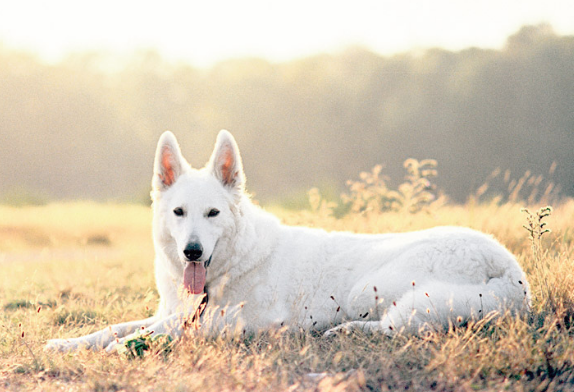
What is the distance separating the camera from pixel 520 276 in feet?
13.0

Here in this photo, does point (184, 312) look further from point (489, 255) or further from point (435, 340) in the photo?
point (489, 255)

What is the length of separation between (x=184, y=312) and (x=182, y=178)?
1061 mm

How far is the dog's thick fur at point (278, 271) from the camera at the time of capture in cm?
376

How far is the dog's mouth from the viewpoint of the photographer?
3934 millimetres

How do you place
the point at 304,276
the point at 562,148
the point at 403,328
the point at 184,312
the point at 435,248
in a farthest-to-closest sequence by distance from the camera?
the point at 562,148 < the point at 304,276 < the point at 435,248 < the point at 184,312 < the point at 403,328

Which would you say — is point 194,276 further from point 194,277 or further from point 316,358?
point 316,358

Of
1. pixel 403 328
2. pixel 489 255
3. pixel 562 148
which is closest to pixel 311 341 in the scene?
pixel 403 328

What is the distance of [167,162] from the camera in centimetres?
419

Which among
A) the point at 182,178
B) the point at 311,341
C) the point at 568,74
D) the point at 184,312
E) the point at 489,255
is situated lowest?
the point at 311,341

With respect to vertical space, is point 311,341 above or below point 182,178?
below

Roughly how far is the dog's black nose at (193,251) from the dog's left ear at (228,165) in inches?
26.9

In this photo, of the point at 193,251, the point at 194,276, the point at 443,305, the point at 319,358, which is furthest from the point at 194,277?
the point at 443,305

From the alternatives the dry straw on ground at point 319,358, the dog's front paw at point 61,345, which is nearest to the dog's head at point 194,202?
the dry straw on ground at point 319,358

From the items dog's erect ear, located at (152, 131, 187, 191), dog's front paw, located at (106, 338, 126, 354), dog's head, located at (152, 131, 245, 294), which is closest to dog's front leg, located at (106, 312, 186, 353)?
dog's front paw, located at (106, 338, 126, 354)
